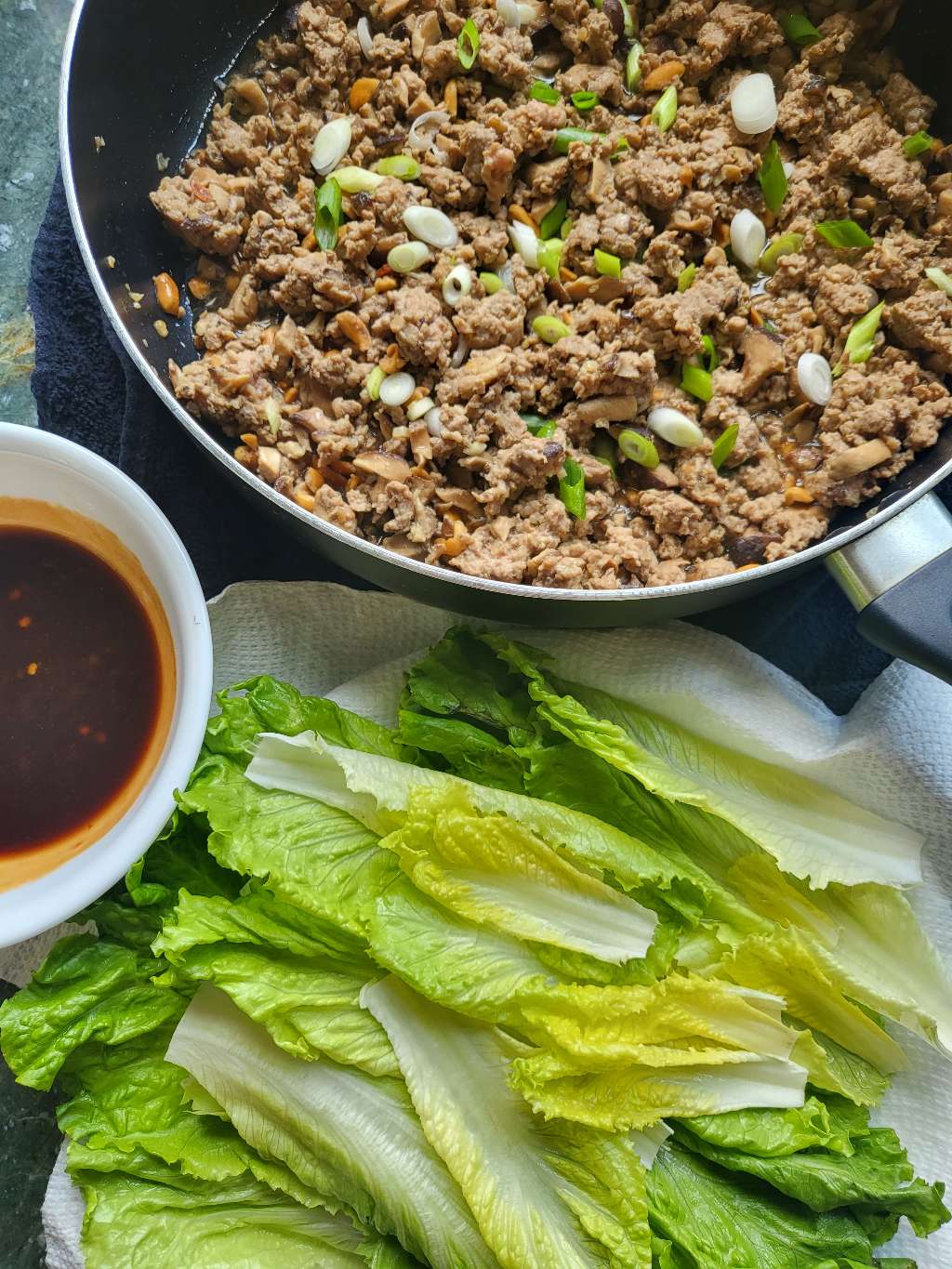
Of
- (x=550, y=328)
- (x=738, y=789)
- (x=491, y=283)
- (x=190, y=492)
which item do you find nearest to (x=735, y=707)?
(x=738, y=789)

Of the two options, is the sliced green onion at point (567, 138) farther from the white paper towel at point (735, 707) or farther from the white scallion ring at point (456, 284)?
the white paper towel at point (735, 707)

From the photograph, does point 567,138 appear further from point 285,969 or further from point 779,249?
point 285,969

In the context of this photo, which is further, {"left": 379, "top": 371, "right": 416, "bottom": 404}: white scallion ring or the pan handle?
{"left": 379, "top": 371, "right": 416, "bottom": 404}: white scallion ring

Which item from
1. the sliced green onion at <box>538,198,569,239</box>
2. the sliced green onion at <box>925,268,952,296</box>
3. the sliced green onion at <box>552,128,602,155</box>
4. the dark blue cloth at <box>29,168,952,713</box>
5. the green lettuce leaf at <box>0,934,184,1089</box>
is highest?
the sliced green onion at <box>925,268,952,296</box>

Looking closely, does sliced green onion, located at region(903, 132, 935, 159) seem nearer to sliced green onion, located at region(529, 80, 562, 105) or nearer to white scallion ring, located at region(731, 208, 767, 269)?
white scallion ring, located at region(731, 208, 767, 269)

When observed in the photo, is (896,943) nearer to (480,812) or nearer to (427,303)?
(480,812)

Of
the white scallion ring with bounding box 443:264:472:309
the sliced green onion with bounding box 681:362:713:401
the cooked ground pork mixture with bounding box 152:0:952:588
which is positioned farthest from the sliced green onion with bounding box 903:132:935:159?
the white scallion ring with bounding box 443:264:472:309

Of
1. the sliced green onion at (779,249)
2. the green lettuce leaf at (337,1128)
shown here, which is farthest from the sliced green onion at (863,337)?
the green lettuce leaf at (337,1128)
